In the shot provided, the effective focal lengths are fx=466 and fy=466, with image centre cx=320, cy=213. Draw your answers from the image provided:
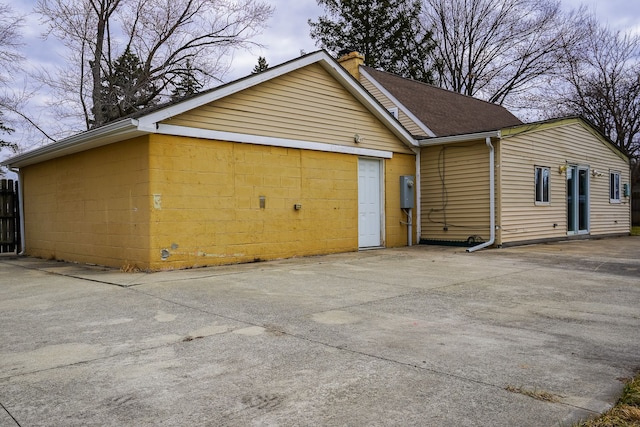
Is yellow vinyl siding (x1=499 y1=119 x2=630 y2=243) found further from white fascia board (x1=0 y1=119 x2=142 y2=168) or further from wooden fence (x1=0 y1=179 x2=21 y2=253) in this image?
wooden fence (x1=0 y1=179 x2=21 y2=253)

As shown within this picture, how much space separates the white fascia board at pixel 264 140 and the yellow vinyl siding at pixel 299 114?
9cm

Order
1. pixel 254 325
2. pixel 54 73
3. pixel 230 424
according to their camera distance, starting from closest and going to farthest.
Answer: pixel 230 424 < pixel 254 325 < pixel 54 73

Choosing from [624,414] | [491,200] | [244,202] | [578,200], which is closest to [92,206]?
[244,202]

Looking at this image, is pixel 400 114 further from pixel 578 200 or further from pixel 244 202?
pixel 244 202

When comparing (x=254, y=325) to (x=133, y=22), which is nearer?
(x=254, y=325)

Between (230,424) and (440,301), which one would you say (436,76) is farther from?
(230,424)

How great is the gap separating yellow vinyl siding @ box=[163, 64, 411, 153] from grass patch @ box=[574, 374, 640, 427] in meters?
7.37

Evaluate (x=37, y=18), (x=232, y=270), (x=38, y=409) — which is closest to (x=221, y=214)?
(x=232, y=270)

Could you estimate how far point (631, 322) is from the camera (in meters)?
4.45

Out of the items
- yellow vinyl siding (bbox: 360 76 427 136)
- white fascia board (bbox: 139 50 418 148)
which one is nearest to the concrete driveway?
white fascia board (bbox: 139 50 418 148)

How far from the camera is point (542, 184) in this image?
42.0 ft

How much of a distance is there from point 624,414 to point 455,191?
9.86m

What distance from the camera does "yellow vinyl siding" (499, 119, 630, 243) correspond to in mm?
11516

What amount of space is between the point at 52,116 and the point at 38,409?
20586 millimetres
